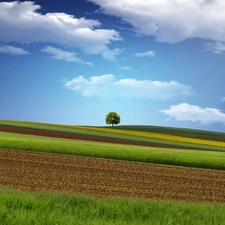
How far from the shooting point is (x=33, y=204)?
1096 centimetres

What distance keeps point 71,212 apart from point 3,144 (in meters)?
26.6

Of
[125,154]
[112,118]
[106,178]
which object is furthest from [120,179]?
[112,118]

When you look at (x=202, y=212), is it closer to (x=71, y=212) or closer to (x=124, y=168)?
(x=71, y=212)

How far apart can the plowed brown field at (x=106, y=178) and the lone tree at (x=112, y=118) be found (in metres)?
83.9

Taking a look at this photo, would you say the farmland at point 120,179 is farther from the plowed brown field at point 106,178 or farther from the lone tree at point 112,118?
the lone tree at point 112,118

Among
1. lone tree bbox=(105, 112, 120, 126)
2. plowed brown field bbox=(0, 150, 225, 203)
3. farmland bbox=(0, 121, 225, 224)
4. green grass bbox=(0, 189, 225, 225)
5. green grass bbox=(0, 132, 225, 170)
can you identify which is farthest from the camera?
lone tree bbox=(105, 112, 120, 126)

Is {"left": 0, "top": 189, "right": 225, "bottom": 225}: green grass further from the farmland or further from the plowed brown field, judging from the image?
the plowed brown field

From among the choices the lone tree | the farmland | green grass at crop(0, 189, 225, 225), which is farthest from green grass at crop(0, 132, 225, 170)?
the lone tree

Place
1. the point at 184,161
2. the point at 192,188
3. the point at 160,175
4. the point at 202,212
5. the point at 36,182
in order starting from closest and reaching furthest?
1. the point at 202,212
2. the point at 36,182
3. the point at 192,188
4. the point at 160,175
5. the point at 184,161

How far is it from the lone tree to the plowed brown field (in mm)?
83873

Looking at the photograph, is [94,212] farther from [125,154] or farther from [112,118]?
[112,118]

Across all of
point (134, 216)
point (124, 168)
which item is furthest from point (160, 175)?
point (134, 216)

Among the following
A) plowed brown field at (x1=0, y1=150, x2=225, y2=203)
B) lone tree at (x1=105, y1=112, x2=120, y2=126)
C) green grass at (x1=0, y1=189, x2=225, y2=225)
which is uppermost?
lone tree at (x1=105, y1=112, x2=120, y2=126)

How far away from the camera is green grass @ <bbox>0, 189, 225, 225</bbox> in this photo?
945 centimetres
